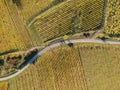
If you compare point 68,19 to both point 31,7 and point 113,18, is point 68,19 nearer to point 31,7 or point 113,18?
point 31,7

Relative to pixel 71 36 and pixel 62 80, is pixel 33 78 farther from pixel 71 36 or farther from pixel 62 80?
pixel 71 36

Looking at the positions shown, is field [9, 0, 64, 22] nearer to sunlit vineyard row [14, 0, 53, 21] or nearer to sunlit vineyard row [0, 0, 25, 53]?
sunlit vineyard row [14, 0, 53, 21]

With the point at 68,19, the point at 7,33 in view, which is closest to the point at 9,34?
the point at 7,33

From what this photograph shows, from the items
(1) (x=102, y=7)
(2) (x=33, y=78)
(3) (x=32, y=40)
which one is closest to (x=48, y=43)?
(3) (x=32, y=40)

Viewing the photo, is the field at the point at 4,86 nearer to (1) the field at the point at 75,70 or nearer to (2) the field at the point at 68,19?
(1) the field at the point at 75,70

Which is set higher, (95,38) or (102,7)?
(102,7)

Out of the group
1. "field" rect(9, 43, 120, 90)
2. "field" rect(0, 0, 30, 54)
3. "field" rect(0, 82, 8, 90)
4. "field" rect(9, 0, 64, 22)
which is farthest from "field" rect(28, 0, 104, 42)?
"field" rect(0, 82, 8, 90)
